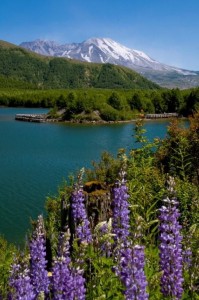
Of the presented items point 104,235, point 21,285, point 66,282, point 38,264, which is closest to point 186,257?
point 104,235

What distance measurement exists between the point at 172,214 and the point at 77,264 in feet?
2.77

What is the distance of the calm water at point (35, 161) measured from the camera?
2316 cm

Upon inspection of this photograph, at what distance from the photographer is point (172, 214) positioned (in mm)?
3580

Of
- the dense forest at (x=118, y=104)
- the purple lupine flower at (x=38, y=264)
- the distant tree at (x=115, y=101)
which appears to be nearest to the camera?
the purple lupine flower at (x=38, y=264)

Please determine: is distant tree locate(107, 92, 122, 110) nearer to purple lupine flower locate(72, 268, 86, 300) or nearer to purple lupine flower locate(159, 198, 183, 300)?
purple lupine flower locate(159, 198, 183, 300)

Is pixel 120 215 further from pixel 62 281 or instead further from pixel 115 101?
pixel 115 101

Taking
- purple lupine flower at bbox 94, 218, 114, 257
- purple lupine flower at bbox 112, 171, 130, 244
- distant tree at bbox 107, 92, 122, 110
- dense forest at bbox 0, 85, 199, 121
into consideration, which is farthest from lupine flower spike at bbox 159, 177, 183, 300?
distant tree at bbox 107, 92, 122, 110

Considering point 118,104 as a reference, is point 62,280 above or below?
below

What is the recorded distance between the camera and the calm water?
76.0 feet

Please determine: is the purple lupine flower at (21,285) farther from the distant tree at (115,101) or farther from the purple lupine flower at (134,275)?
the distant tree at (115,101)

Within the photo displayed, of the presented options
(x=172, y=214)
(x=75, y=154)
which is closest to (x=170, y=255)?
(x=172, y=214)

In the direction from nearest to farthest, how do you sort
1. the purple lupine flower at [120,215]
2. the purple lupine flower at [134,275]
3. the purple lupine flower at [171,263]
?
the purple lupine flower at [134,275], the purple lupine flower at [171,263], the purple lupine flower at [120,215]

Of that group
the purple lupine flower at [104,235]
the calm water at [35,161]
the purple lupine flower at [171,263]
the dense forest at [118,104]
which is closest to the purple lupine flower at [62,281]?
the purple lupine flower at [104,235]

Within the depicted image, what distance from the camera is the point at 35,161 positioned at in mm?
42312
